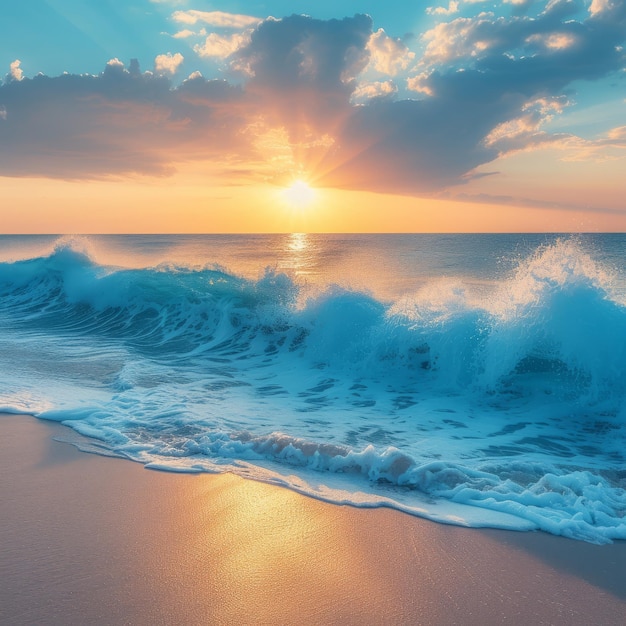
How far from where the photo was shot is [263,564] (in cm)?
309

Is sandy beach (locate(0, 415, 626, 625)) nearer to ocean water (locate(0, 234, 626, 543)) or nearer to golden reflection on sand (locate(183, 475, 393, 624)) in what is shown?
golden reflection on sand (locate(183, 475, 393, 624))

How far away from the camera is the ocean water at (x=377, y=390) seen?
14.3 ft

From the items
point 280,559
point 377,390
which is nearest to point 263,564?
point 280,559

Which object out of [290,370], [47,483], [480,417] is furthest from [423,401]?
[47,483]

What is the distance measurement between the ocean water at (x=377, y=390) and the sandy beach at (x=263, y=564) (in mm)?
362

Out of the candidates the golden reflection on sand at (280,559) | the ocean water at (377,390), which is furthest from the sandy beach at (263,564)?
the ocean water at (377,390)

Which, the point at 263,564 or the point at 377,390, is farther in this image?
the point at 377,390

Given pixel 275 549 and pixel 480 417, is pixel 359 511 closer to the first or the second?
pixel 275 549

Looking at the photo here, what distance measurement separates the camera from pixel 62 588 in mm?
2816

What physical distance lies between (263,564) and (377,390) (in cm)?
509

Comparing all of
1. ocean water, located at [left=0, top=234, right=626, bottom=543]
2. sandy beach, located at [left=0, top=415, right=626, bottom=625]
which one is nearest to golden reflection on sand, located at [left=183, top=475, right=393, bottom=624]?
Result: sandy beach, located at [left=0, top=415, right=626, bottom=625]

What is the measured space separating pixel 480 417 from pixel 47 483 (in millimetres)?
5040

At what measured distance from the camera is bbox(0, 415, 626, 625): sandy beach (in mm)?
2668

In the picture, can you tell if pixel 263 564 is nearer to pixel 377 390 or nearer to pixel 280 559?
pixel 280 559
